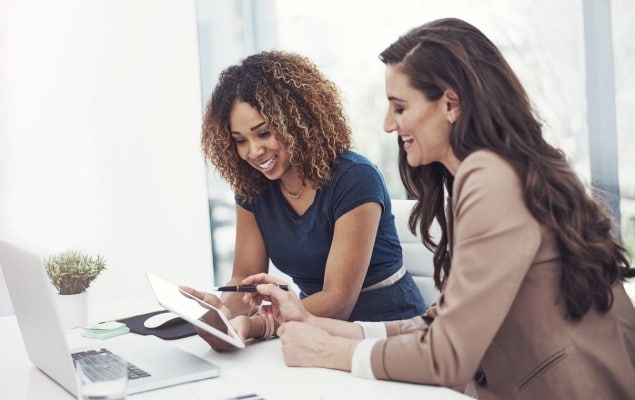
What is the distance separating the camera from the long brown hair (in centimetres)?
132

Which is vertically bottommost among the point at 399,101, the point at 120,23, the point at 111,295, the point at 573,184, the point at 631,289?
the point at 111,295

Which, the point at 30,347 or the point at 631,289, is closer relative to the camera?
the point at 30,347

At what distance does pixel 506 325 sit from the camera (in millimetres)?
1379

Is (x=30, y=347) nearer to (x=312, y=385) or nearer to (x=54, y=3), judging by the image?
(x=312, y=385)

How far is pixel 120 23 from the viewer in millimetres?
4086

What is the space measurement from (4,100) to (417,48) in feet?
9.46

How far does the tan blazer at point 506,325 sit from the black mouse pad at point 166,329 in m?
0.61

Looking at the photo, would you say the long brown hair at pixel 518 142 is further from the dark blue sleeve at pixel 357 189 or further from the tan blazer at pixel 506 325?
the dark blue sleeve at pixel 357 189

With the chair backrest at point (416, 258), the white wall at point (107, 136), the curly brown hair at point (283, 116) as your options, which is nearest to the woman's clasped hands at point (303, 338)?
the curly brown hair at point (283, 116)

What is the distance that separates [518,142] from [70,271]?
3.86 feet

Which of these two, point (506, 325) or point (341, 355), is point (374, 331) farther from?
point (506, 325)

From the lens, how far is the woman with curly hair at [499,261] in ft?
4.17

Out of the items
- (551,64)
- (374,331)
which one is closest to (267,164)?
(374,331)

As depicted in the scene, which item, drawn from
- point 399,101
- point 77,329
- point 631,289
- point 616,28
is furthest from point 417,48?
point 616,28
